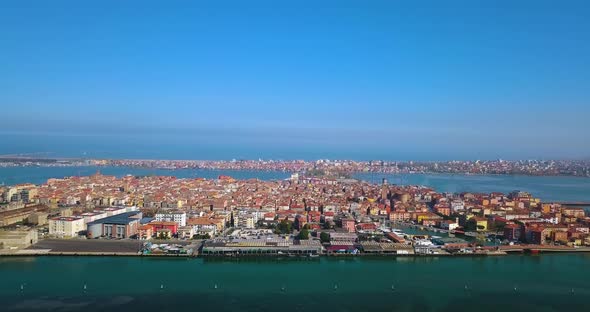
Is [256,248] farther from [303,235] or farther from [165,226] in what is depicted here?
[165,226]

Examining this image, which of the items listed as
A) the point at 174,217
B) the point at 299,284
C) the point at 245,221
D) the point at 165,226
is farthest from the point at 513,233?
the point at 174,217

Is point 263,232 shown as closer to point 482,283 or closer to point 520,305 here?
point 482,283

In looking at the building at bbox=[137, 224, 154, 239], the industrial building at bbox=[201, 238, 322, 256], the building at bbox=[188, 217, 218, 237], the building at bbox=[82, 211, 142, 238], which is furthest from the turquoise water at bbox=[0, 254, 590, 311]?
the building at bbox=[188, 217, 218, 237]

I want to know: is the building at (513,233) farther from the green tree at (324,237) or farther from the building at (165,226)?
the building at (165,226)

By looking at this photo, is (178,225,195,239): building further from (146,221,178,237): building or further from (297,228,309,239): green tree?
(297,228,309,239): green tree

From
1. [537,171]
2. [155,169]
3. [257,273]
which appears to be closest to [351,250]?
[257,273]
